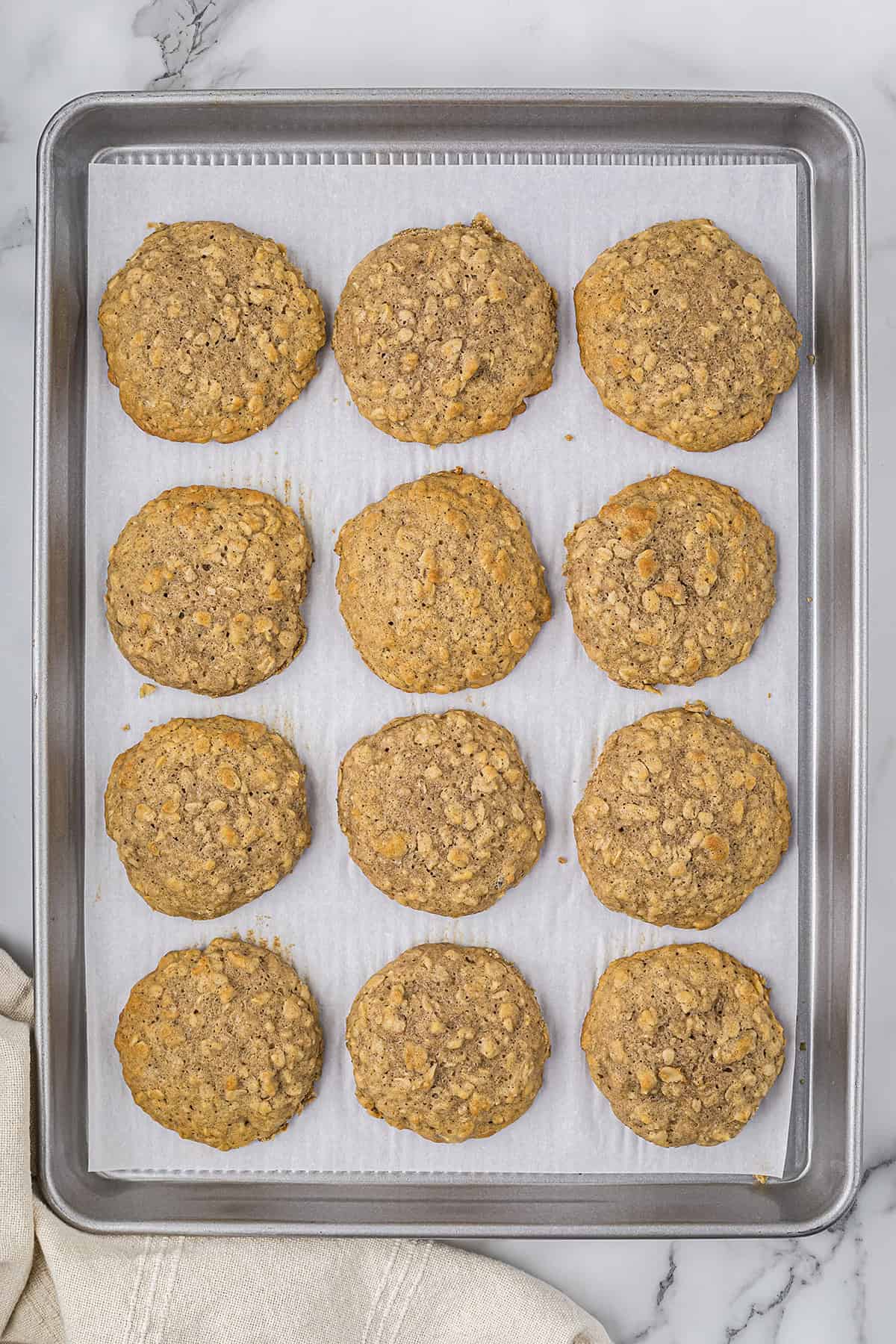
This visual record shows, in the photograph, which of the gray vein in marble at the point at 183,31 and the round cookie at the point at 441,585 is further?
the gray vein in marble at the point at 183,31

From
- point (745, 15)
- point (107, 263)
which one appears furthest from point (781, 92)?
point (107, 263)

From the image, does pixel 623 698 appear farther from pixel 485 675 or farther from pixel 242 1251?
pixel 242 1251

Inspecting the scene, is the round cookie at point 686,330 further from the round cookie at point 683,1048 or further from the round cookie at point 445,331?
the round cookie at point 683,1048

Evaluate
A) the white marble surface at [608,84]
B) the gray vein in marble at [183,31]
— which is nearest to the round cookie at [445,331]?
the white marble surface at [608,84]

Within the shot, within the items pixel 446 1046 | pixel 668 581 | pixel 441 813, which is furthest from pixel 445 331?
pixel 446 1046

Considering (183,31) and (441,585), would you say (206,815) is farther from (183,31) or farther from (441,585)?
(183,31)

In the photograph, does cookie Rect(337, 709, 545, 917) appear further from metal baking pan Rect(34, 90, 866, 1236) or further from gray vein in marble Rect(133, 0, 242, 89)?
gray vein in marble Rect(133, 0, 242, 89)
